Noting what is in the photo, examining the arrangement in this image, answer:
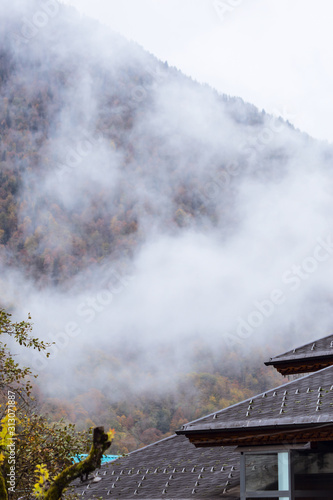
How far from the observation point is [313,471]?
33.0 ft

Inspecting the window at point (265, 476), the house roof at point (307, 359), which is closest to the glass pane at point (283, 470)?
the window at point (265, 476)

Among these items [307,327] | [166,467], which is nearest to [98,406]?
[307,327]

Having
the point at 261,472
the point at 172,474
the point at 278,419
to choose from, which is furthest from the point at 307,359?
the point at 172,474

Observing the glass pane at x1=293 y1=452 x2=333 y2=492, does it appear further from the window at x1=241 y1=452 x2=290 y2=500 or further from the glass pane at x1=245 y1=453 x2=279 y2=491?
the glass pane at x1=245 y1=453 x2=279 y2=491

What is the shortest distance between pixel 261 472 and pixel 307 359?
3375 millimetres

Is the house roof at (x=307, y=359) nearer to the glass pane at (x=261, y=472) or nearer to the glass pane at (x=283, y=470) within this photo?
Result: the glass pane at (x=261, y=472)

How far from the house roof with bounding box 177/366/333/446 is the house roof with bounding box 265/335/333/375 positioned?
1.14 m

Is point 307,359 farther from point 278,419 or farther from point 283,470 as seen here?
point 278,419

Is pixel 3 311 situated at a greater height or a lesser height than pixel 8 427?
greater

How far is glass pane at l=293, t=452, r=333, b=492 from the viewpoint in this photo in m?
9.96

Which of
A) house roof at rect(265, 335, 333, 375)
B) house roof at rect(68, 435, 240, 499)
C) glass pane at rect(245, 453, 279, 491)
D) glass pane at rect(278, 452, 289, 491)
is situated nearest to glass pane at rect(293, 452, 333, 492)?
glass pane at rect(278, 452, 289, 491)

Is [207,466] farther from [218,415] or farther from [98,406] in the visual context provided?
[98,406]

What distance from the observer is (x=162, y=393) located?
148 metres

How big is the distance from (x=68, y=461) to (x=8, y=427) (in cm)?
332
